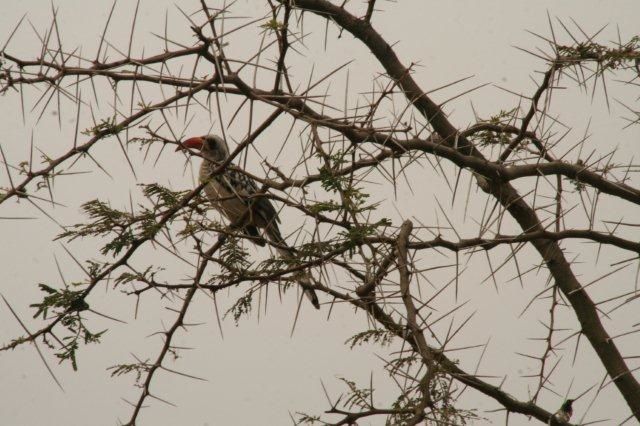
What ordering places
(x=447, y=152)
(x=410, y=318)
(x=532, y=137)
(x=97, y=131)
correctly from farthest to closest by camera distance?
(x=532, y=137) → (x=447, y=152) → (x=97, y=131) → (x=410, y=318)

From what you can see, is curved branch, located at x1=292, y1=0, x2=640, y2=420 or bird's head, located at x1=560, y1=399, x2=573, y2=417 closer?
curved branch, located at x1=292, y1=0, x2=640, y2=420

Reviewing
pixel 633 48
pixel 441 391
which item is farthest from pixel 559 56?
pixel 441 391

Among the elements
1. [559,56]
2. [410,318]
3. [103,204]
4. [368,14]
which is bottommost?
[410,318]

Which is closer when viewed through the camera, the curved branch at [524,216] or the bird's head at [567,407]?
the curved branch at [524,216]

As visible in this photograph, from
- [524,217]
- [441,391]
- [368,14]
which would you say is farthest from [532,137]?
[441,391]

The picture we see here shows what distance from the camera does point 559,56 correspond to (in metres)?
1.79

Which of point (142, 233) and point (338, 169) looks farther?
point (142, 233)

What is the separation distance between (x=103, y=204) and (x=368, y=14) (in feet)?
2.74

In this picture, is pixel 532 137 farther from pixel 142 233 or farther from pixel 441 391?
pixel 142 233

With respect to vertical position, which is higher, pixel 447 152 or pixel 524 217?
pixel 524 217

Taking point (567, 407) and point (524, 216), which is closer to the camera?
point (524, 216)

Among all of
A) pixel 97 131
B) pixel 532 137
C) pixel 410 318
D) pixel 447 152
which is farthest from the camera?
pixel 532 137

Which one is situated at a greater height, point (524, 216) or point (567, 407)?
point (524, 216)

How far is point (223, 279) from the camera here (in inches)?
71.1
